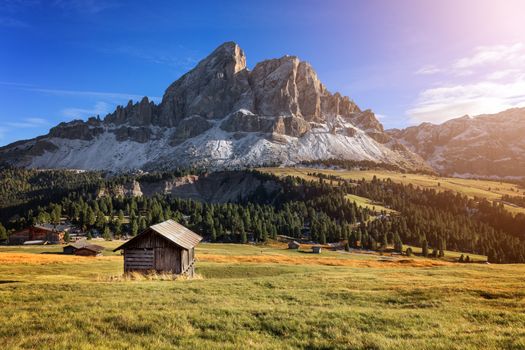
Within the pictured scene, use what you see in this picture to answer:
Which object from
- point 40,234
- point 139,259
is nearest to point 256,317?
point 139,259

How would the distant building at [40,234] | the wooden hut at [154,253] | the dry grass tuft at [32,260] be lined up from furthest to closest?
the distant building at [40,234]
the dry grass tuft at [32,260]
the wooden hut at [154,253]

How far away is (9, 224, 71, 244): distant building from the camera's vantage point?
400ft

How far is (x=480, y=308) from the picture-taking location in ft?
63.5

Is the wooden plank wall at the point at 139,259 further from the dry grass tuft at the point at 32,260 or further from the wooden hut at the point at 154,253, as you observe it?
the dry grass tuft at the point at 32,260

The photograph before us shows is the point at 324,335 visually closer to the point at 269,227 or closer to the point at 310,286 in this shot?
the point at 310,286

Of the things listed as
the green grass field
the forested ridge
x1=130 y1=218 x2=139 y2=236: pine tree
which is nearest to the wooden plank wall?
the green grass field

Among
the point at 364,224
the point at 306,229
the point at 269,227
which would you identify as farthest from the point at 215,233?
the point at 364,224

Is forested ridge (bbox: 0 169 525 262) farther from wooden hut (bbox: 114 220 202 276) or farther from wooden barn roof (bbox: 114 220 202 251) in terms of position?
wooden hut (bbox: 114 220 202 276)

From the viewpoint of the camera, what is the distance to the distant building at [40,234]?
12188 centimetres

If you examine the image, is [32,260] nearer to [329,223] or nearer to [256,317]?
[256,317]

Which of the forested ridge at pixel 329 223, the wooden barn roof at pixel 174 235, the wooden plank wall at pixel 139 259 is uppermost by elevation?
the wooden barn roof at pixel 174 235

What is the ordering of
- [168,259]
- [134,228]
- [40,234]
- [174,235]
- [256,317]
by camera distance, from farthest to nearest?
[134,228], [40,234], [174,235], [168,259], [256,317]

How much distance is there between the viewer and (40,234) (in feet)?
403

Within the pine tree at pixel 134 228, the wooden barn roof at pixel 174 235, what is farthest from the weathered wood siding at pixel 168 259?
the pine tree at pixel 134 228
